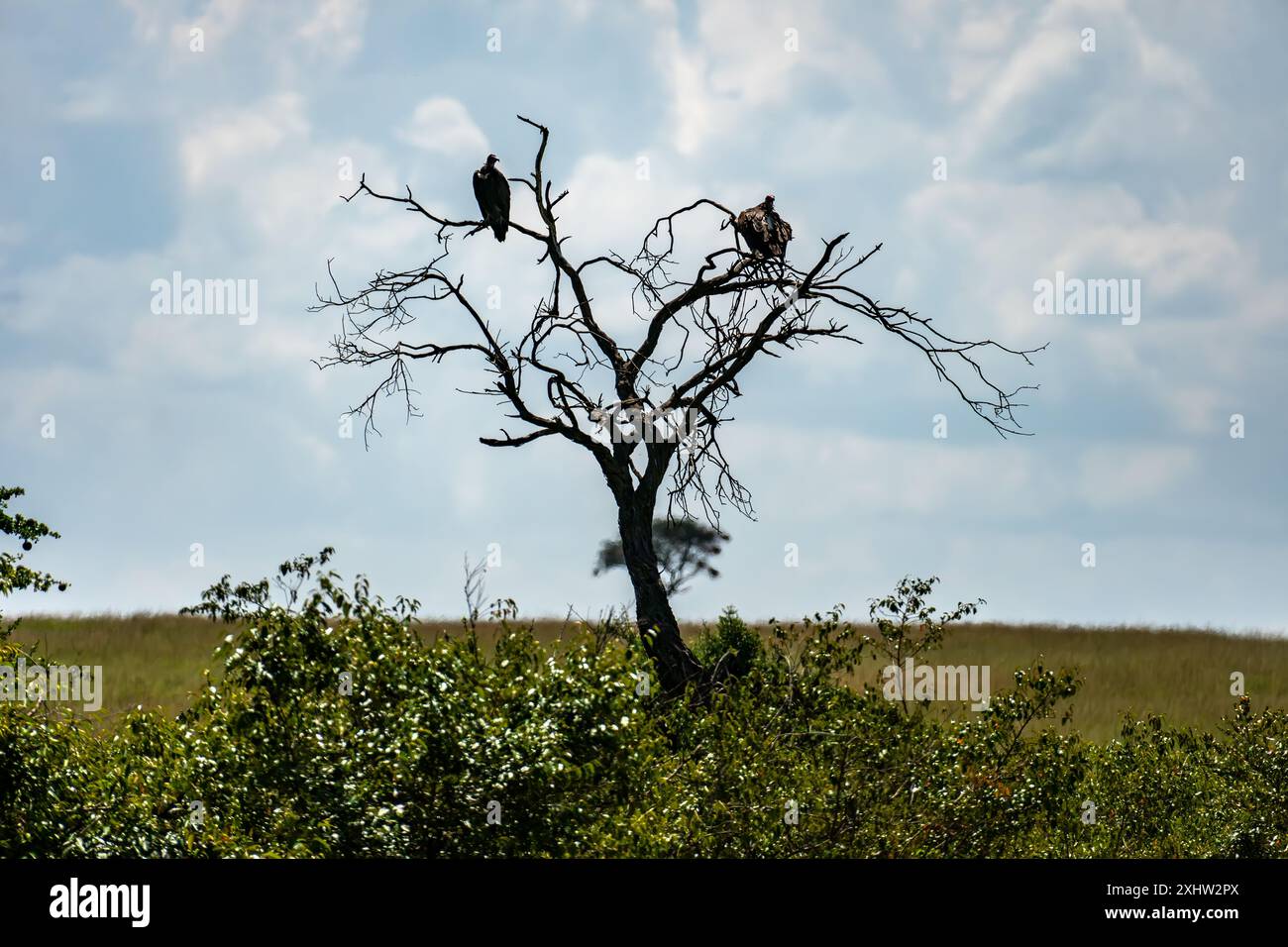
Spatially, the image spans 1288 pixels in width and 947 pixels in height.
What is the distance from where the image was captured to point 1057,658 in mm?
28219

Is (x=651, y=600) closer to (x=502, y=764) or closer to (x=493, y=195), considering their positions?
(x=493, y=195)

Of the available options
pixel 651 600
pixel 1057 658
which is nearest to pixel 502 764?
pixel 651 600

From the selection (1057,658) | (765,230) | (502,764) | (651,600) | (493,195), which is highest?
(493,195)

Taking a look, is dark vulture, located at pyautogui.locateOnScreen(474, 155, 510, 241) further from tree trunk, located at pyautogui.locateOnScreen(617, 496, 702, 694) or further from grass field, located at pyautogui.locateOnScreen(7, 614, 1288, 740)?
grass field, located at pyautogui.locateOnScreen(7, 614, 1288, 740)

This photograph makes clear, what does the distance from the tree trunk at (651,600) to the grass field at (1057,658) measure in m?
7.29

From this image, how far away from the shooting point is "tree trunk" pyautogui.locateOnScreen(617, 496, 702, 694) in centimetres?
1339

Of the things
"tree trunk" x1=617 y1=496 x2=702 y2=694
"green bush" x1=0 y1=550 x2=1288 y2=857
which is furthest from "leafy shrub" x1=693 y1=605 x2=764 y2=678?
"green bush" x1=0 y1=550 x2=1288 y2=857

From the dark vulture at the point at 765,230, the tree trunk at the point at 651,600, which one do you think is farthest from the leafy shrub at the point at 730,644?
the dark vulture at the point at 765,230

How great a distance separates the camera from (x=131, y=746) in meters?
10.3

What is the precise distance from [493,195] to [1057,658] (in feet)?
65.1

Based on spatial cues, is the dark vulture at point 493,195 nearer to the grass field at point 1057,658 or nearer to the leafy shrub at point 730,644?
the leafy shrub at point 730,644

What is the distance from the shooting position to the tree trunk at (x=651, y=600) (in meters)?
13.4

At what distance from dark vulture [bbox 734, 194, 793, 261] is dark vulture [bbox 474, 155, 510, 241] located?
268 centimetres

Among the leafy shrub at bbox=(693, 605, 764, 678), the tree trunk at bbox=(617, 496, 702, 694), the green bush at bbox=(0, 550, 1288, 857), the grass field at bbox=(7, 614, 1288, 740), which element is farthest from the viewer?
the grass field at bbox=(7, 614, 1288, 740)
